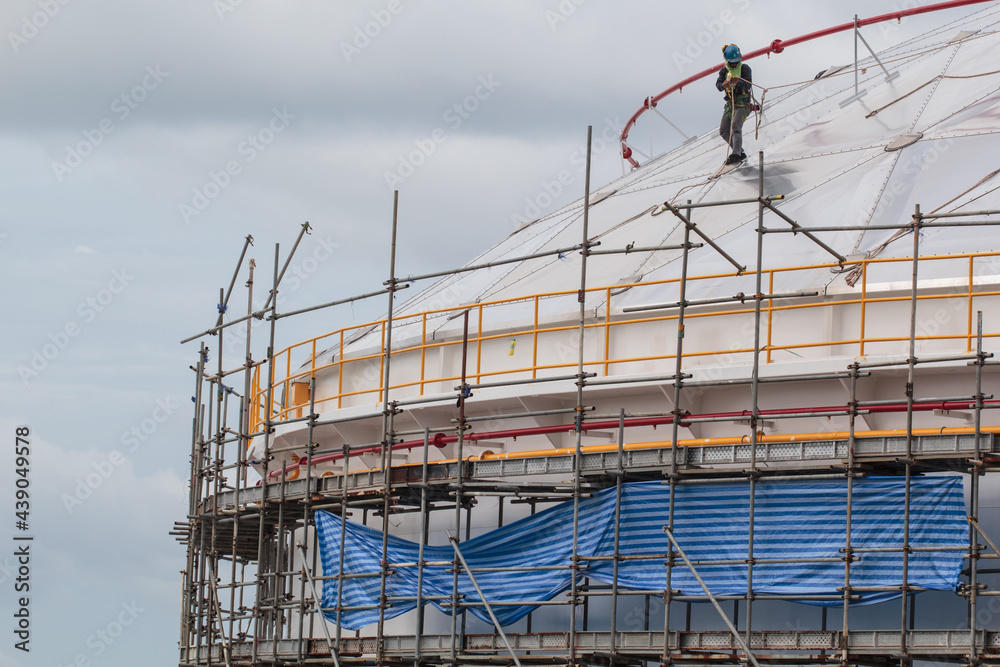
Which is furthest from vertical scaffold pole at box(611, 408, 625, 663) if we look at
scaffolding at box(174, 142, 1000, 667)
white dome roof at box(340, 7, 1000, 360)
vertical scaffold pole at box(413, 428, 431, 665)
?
white dome roof at box(340, 7, 1000, 360)

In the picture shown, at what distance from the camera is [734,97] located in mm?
25750

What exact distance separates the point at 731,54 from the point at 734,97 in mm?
784

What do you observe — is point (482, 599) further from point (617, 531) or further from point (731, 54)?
point (731, 54)

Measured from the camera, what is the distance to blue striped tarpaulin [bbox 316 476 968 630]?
638 inches

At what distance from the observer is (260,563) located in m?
21.5

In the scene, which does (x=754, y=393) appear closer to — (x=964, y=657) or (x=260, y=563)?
(x=964, y=657)

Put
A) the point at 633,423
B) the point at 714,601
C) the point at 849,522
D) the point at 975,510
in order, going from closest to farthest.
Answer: the point at 975,510, the point at 849,522, the point at 714,601, the point at 633,423

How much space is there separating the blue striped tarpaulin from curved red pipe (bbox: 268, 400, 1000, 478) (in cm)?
83

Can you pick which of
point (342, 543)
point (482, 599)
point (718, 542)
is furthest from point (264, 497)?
point (718, 542)

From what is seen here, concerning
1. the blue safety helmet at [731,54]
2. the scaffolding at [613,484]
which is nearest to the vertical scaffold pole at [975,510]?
the scaffolding at [613,484]

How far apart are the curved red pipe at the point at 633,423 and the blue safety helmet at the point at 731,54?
8.63 meters

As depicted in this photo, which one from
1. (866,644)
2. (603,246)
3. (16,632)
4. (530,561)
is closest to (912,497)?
(866,644)

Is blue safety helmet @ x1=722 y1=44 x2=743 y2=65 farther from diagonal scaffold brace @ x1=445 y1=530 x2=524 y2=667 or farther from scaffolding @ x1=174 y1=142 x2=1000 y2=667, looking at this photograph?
diagonal scaffold brace @ x1=445 y1=530 x2=524 y2=667

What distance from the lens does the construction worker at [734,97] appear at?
25547 millimetres
